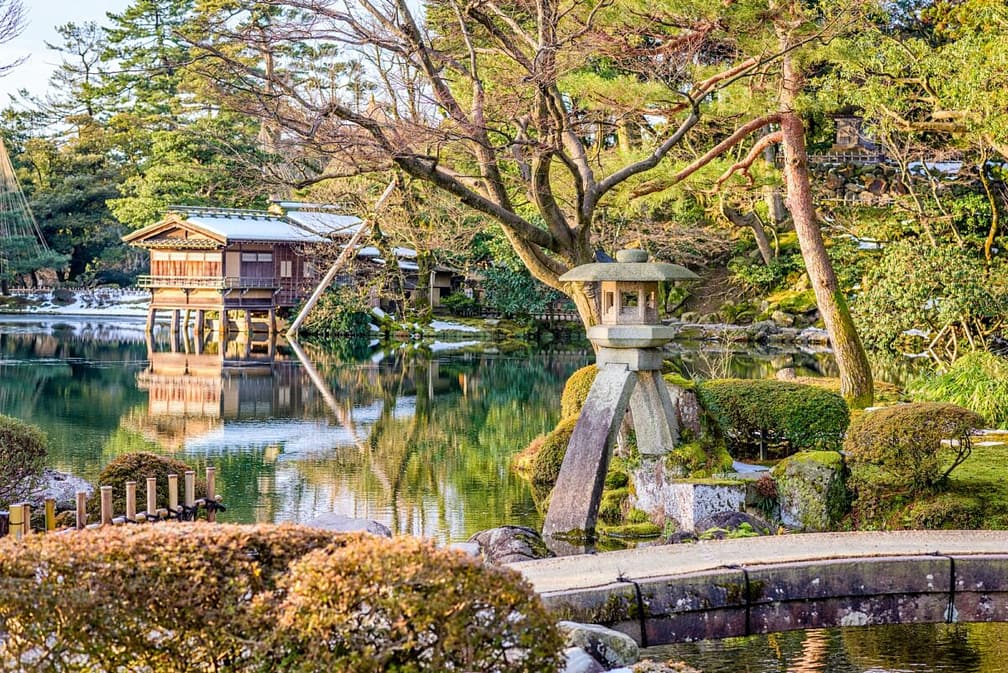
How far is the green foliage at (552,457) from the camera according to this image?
43.2ft

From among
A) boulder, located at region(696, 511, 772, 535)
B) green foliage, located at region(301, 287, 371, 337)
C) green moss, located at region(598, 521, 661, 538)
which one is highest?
green foliage, located at region(301, 287, 371, 337)

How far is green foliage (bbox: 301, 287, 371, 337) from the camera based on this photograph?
37.1 m

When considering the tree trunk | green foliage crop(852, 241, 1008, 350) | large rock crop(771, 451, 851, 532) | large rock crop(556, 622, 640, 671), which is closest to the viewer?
large rock crop(556, 622, 640, 671)

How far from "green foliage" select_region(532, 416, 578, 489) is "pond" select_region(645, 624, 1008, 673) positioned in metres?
5.98

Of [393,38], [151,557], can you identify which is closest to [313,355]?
[393,38]

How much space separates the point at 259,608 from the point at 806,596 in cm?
442

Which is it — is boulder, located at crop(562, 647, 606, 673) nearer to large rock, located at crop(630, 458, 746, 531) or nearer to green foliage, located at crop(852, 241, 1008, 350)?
large rock, located at crop(630, 458, 746, 531)

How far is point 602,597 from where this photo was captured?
678 cm

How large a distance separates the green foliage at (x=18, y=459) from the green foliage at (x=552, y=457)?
5.76 m

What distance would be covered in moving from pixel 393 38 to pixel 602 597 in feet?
23.0

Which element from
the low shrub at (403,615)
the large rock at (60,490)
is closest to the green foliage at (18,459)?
the large rock at (60,490)

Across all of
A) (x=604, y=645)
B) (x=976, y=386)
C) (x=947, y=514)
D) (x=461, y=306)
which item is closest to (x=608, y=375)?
(x=947, y=514)

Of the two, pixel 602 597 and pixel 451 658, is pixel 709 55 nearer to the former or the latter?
pixel 602 597

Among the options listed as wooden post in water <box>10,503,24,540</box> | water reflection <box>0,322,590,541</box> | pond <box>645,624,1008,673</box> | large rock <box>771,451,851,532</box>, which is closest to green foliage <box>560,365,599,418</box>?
water reflection <box>0,322,590,541</box>
